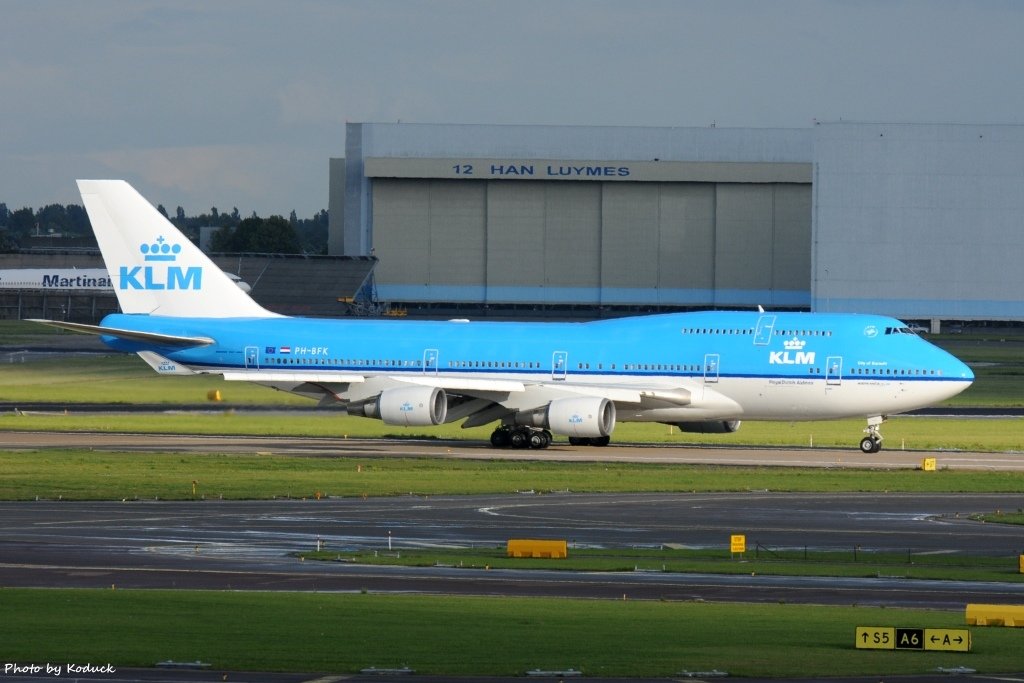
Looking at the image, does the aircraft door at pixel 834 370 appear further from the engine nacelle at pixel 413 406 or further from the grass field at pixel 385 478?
the engine nacelle at pixel 413 406

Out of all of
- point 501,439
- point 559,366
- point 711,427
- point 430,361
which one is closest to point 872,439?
point 711,427

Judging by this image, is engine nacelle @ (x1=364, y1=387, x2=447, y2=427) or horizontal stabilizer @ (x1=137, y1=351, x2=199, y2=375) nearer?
engine nacelle @ (x1=364, y1=387, x2=447, y2=427)

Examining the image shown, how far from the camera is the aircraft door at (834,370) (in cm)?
5731

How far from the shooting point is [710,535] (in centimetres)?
3566

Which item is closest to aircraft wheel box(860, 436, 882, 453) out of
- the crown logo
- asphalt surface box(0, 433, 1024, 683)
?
asphalt surface box(0, 433, 1024, 683)

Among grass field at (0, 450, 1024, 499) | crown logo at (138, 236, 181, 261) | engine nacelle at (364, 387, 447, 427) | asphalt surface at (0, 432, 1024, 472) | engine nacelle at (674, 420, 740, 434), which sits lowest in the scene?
grass field at (0, 450, 1024, 499)

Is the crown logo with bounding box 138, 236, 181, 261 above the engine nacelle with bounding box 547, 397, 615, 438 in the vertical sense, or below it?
above

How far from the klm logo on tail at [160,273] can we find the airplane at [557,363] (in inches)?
3.5

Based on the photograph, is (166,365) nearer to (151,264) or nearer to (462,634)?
(151,264)

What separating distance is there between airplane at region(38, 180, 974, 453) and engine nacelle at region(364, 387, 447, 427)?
0.06 metres

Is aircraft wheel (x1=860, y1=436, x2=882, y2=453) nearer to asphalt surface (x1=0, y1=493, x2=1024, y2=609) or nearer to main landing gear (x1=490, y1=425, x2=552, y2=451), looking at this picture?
main landing gear (x1=490, y1=425, x2=552, y2=451)

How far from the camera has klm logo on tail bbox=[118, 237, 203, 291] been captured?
64.3 metres
